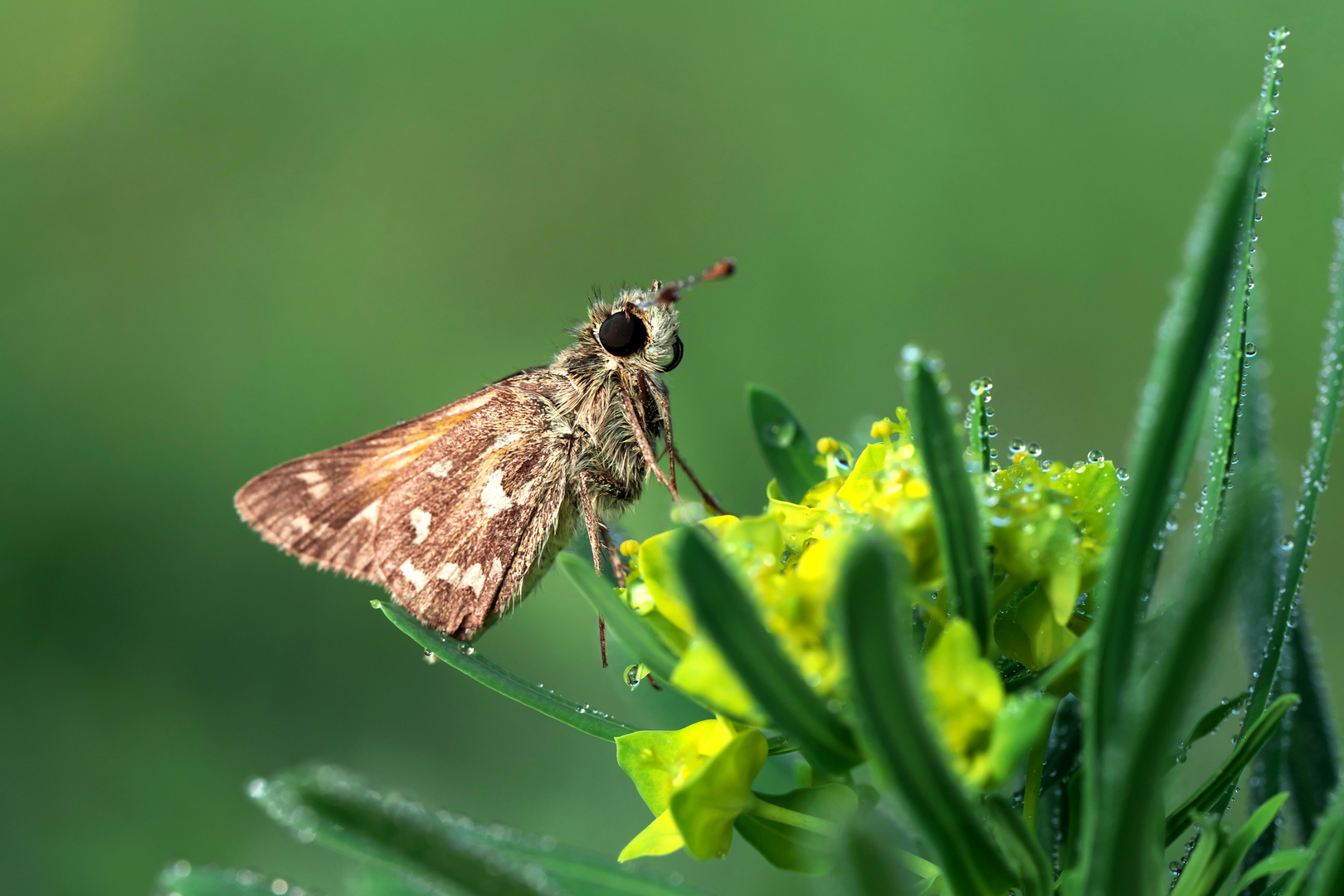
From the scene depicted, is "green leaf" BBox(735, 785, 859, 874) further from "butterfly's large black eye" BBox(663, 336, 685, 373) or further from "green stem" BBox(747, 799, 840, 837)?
"butterfly's large black eye" BBox(663, 336, 685, 373)

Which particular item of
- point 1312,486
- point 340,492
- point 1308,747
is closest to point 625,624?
point 1312,486

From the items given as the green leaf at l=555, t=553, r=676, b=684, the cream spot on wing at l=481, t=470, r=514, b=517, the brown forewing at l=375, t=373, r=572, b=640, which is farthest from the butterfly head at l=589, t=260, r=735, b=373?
the green leaf at l=555, t=553, r=676, b=684

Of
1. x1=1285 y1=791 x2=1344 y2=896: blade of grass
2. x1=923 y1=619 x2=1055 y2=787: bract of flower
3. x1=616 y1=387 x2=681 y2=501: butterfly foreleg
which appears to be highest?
x1=616 y1=387 x2=681 y2=501: butterfly foreleg

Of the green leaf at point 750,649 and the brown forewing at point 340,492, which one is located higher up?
the brown forewing at point 340,492

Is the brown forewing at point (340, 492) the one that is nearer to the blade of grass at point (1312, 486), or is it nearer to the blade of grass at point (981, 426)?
the blade of grass at point (981, 426)

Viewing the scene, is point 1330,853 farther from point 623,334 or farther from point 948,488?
point 623,334

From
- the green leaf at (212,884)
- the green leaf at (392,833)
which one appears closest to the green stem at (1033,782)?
the green leaf at (392,833)
